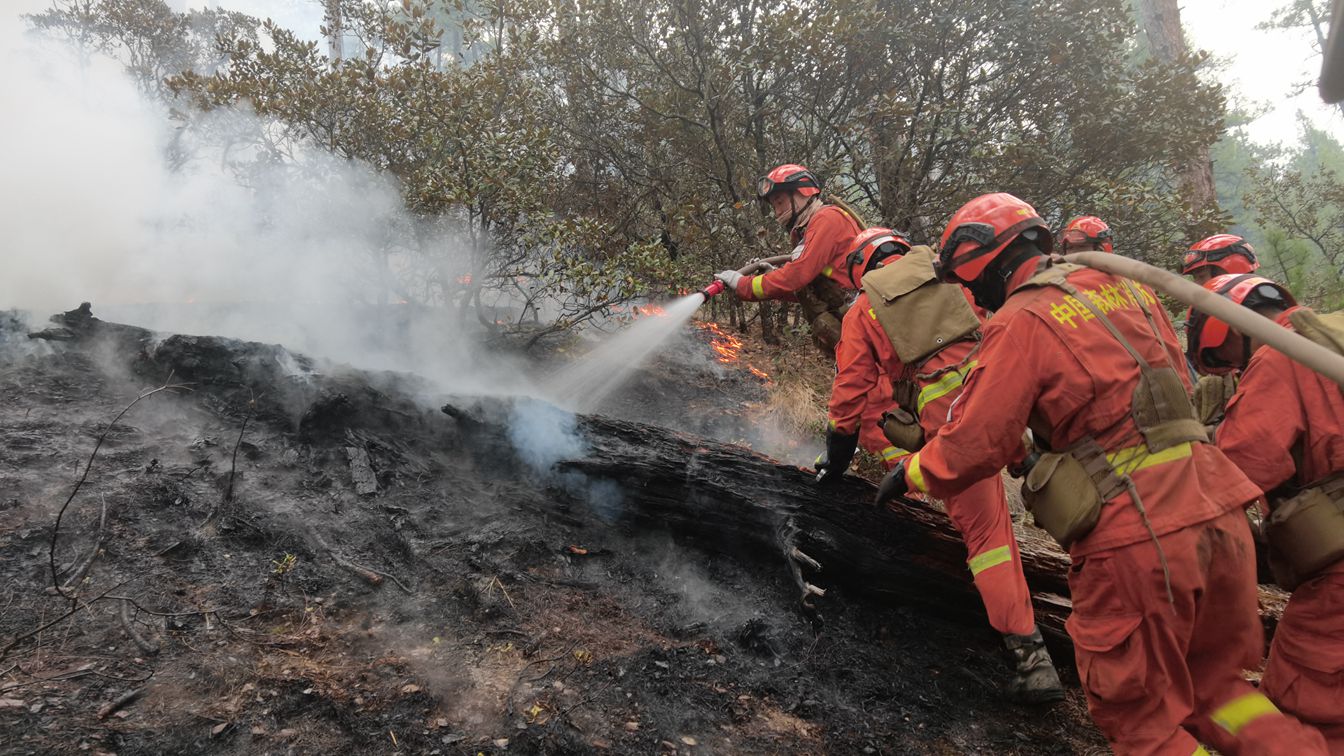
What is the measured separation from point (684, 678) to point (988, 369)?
195 cm

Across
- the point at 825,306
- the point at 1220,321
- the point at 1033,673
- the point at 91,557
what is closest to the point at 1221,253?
the point at 1220,321

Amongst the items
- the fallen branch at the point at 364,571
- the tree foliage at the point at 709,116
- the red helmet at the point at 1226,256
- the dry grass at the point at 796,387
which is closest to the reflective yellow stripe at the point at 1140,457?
the fallen branch at the point at 364,571

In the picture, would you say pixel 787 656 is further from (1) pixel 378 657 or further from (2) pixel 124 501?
(2) pixel 124 501

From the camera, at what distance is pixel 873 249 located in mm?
4133

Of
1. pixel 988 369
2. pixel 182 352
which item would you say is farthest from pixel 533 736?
pixel 182 352

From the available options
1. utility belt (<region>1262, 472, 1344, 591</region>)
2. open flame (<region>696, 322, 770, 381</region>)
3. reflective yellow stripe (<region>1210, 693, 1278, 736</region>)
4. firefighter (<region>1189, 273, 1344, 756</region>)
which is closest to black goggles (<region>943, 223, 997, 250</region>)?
firefighter (<region>1189, 273, 1344, 756</region>)

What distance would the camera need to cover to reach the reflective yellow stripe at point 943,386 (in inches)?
136

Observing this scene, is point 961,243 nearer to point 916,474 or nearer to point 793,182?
point 916,474

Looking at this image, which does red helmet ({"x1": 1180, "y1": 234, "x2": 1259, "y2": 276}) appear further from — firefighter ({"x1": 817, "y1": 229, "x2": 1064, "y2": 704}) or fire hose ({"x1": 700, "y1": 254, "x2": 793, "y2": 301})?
fire hose ({"x1": 700, "y1": 254, "x2": 793, "y2": 301})

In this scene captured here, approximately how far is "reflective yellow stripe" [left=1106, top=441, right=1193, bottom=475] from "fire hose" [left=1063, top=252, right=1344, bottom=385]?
49cm

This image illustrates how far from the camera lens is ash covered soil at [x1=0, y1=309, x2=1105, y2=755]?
7.88 ft

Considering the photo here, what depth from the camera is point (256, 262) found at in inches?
283

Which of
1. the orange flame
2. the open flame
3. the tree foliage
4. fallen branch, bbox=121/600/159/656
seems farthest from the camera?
the orange flame

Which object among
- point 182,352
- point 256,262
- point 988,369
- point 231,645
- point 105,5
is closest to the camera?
point 988,369
